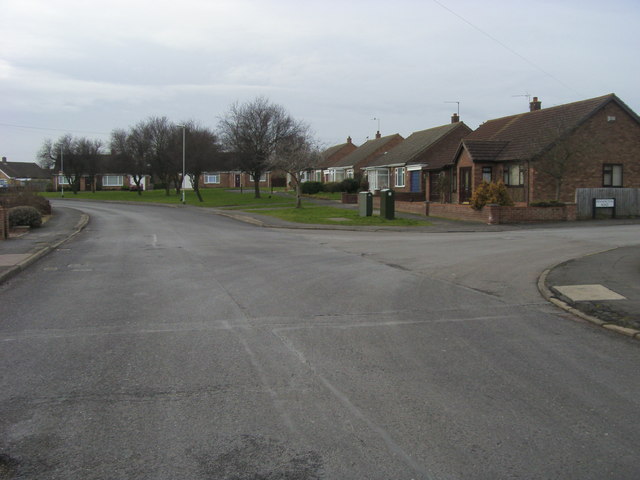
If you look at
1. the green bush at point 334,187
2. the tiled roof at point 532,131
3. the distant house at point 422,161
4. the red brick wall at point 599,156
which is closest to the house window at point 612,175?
the red brick wall at point 599,156

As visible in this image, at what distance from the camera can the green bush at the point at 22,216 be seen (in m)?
25.0

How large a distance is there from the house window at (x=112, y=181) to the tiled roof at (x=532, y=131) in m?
81.6

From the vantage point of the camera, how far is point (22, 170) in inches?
4727

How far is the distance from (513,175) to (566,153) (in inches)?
210

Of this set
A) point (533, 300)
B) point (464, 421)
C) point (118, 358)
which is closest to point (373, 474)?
point (464, 421)

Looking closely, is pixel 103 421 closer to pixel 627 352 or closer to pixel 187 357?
pixel 187 357

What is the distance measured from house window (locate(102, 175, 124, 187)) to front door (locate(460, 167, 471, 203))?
82.3m

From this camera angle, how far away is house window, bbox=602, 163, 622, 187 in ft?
116

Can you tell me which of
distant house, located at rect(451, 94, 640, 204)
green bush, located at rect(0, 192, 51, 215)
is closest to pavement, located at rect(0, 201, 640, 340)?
green bush, located at rect(0, 192, 51, 215)

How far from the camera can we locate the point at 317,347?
286 inches

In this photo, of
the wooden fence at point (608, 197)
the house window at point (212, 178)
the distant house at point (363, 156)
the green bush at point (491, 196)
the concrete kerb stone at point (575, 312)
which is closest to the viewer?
the concrete kerb stone at point (575, 312)

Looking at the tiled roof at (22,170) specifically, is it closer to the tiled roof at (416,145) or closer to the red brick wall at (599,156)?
the tiled roof at (416,145)

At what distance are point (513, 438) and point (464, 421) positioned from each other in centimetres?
45

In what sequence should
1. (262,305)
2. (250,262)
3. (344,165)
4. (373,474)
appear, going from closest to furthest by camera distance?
(373,474), (262,305), (250,262), (344,165)
